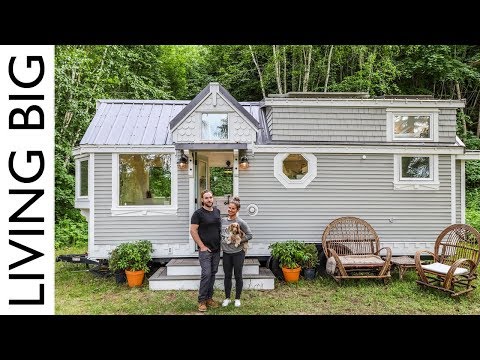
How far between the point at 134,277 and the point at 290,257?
3141mm

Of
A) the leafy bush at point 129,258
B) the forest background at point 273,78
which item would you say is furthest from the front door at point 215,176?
the forest background at point 273,78

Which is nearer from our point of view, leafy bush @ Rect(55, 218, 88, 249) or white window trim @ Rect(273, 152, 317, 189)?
white window trim @ Rect(273, 152, 317, 189)

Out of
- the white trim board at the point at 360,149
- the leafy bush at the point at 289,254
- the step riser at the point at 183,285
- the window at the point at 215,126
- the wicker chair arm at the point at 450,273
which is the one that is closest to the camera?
the wicker chair arm at the point at 450,273

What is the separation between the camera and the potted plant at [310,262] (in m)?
6.11

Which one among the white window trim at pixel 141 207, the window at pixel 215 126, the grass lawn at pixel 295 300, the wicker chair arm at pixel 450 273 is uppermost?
the window at pixel 215 126

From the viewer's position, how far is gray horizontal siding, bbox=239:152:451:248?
258 inches

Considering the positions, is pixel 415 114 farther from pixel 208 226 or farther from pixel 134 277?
pixel 134 277

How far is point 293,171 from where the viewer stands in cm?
662

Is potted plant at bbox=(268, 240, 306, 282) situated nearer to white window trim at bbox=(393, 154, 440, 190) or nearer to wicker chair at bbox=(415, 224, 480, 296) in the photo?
wicker chair at bbox=(415, 224, 480, 296)

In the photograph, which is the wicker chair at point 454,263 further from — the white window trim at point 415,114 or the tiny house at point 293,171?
the white window trim at point 415,114

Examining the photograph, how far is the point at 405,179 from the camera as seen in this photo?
21.7ft

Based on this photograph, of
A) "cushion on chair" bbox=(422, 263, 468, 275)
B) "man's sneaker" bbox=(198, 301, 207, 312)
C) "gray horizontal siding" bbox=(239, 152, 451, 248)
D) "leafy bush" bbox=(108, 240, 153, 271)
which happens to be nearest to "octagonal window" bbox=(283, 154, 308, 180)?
"gray horizontal siding" bbox=(239, 152, 451, 248)

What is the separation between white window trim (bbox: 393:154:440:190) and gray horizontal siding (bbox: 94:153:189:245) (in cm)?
469

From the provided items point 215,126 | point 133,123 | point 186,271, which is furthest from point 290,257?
point 133,123
